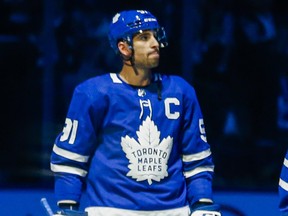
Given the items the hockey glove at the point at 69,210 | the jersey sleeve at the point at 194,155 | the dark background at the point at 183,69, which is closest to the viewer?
the hockey glove at the point at 69,210

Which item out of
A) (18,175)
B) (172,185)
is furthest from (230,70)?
(172,185)

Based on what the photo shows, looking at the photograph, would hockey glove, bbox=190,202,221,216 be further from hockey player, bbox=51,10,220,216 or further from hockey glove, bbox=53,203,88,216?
hockey glove, bbox=53,203,88,216

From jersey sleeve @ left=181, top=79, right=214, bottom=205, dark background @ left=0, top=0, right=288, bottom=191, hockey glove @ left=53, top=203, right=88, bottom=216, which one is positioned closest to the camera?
hockey glove @ left=53, top=203, right=88, bottom=216

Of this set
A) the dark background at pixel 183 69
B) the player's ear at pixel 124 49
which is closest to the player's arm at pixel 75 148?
the player's ear at pixel 124 49

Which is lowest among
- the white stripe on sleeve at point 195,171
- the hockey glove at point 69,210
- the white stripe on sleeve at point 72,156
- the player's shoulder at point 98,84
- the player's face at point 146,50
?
the hockey glove at point 69,210

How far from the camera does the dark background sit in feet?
26.1

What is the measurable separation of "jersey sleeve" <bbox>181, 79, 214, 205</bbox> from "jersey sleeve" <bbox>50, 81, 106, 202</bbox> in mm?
369

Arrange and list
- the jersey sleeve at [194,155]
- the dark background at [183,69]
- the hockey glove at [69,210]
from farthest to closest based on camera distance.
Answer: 1. the dark background at [183,69]
2. the jersey sleeve at [194,155]
3. the hockey glove at [69,210]

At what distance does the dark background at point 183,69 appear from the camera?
7.95 metres

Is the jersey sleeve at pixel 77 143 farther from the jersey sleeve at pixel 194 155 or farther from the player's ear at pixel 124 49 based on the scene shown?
the jersey sleeve at pixel 194 155

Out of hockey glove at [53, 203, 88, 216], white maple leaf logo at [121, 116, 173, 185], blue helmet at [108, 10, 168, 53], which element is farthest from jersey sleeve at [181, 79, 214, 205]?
hockey glove at [53, 203, 88, 216]

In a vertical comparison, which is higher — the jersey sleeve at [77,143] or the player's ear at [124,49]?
the player's ear at [124,49]

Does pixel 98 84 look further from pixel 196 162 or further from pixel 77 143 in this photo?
pixel 196 162

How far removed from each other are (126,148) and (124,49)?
0.43 metres
